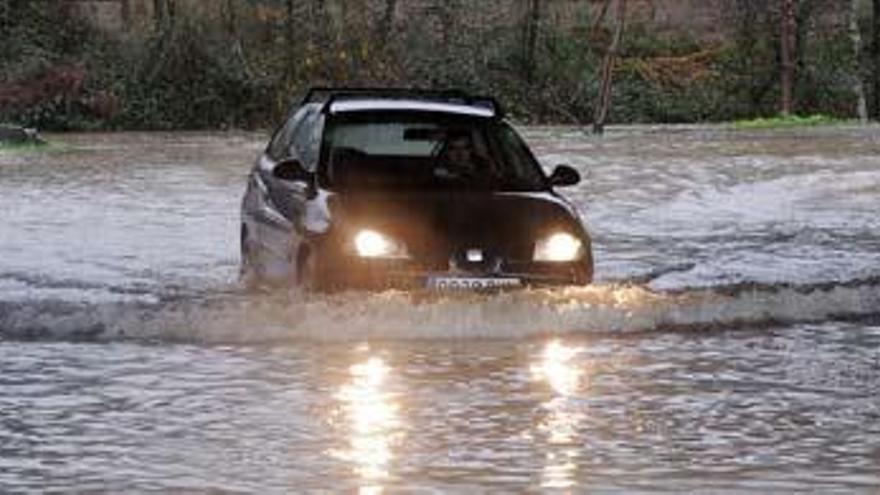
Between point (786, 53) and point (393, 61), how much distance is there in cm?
1073

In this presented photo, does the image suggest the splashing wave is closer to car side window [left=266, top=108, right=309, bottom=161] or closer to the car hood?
the car hood

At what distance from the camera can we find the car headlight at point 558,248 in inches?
550

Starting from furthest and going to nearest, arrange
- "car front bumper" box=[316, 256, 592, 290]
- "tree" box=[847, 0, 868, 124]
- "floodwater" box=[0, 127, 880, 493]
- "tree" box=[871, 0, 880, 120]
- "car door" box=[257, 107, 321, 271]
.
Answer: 1. "tree" box=[871, 0, 880, 120]
2. "tree" box=[847, 0, 868, 124]
3. "car door" box=[257, 107, 321, 271]
4. "car front bumper" box=[316, 256, 592, 290]
5. "floodwater" box=[0, 127, 880, 493]

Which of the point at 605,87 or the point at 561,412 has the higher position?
the point at 561,412

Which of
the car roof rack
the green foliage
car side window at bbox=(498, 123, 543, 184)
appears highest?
the car roof rack

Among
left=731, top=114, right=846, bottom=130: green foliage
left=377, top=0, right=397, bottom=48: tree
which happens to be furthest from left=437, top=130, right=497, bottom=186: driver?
left=377, top=0, right=397, bottom=48: tree

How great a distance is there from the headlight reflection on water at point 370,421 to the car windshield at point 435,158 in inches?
103

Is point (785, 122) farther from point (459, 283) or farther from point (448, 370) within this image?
point (448, 370)

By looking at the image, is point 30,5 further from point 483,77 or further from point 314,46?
point 483,77

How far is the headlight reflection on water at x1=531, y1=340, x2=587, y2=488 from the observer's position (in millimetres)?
8656

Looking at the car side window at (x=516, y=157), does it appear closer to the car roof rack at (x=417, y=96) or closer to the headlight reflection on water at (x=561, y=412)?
the car roof rack at (x=417, y=96)

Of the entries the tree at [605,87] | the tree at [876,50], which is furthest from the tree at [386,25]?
the tree at [876,50]

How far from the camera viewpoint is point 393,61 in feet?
194

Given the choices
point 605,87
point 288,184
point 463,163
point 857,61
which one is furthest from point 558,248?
point 857,61
